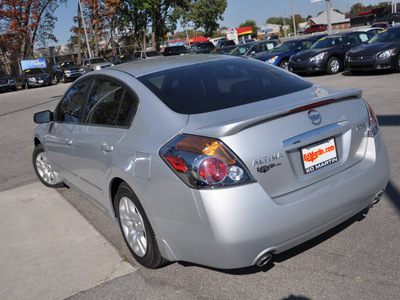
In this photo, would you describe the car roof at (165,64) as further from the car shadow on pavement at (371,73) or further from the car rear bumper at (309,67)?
the car rear bumper at (309,67)

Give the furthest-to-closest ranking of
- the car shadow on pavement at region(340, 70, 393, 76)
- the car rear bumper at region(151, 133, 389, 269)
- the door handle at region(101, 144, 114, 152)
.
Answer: the car shadow on pavement at region(340, 70, 393, 76) < the door handle at region(101, 144, 114, 152) < the car rear bumper at region(151, 133, 389, 269)

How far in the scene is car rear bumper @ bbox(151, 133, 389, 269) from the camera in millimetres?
2730

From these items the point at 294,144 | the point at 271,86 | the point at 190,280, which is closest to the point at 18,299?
the point at 190,280

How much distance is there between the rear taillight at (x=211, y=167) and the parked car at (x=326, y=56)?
14355mm

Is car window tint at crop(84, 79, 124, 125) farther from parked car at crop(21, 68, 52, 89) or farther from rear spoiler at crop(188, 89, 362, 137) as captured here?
parked car at crop(21, 68, 52, 89)

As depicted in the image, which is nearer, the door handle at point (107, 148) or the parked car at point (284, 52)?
the door handle at point (107, 148)

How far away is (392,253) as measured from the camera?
336cm

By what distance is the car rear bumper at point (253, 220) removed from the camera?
2.73 m

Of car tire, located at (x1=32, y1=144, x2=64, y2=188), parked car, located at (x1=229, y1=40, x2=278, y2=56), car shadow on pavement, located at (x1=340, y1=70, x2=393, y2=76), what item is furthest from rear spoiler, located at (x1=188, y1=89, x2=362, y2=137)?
parked car, located at (x1=229, y1=40, x2=278, y2=56)

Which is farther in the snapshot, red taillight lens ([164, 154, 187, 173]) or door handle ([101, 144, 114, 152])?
door handle ([101, 144, 114, 152])

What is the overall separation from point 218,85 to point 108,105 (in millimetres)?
1010

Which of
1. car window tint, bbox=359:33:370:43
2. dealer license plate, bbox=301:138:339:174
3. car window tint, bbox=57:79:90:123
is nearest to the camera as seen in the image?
dealer license plate, bbox=301:138:339:174

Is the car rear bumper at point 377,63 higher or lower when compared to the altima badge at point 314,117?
lower

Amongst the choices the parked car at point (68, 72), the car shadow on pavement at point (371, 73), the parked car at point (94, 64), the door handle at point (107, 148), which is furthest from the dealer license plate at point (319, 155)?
the parked car at point (68, 72)
